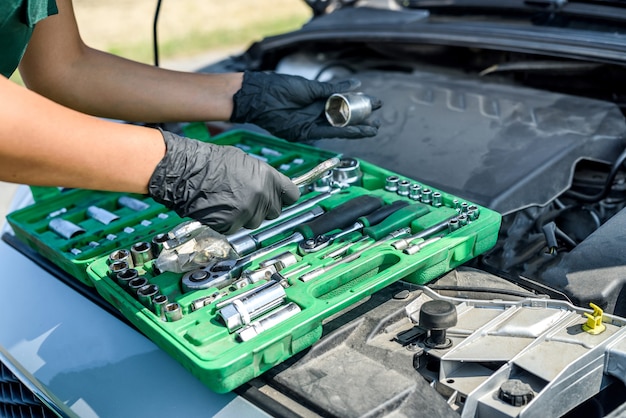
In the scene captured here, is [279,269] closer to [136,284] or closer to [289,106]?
[136,284]

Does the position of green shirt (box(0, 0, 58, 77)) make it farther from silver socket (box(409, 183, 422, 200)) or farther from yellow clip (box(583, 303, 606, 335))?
yellow clip (box(583, 303, 606, 335))

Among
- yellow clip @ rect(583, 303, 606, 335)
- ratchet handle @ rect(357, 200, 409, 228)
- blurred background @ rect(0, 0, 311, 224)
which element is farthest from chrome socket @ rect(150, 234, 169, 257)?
blurred background @ rect(0, 0, 311, 224)

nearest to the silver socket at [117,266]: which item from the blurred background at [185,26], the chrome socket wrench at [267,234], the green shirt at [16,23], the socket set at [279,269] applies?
the socket set at [279,269]

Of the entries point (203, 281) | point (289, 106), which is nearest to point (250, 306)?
point (203, 281)

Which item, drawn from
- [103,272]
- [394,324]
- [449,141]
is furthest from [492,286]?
[103,272]

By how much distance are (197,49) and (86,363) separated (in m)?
6.49

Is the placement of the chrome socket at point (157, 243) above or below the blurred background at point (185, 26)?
above

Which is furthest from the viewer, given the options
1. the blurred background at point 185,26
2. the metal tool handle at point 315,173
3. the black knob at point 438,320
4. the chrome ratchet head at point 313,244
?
the blurred background at point 185,26

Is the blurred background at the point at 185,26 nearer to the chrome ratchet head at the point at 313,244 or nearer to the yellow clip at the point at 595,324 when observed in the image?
the chrome ratchet head at the point at 313,244

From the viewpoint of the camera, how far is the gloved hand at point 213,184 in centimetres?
127

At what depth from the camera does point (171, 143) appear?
1.27 metres

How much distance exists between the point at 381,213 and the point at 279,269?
28 centimetres

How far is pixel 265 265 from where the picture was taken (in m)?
1.33

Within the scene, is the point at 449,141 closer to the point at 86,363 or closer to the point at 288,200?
the point at 288,200
